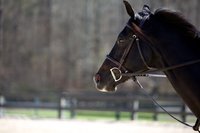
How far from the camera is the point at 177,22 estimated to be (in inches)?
160

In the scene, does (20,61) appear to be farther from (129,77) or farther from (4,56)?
(129,77)

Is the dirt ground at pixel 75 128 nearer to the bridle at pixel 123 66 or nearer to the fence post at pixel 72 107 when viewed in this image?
the fence post at pixel 72 107

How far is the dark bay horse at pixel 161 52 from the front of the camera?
13.1ft

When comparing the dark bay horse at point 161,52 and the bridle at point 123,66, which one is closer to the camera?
the dark bay horse at point 161,52

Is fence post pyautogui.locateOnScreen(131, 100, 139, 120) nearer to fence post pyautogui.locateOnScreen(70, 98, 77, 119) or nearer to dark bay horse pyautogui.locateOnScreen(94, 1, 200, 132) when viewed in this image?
fence post pyautogui.locateOnScreen(70, 98, 77, 119)

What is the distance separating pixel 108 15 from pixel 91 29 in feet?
6.08

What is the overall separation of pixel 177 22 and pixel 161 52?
0.30 meters

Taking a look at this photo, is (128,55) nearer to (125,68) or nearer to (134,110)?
(125,68)

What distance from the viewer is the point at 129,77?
438cm

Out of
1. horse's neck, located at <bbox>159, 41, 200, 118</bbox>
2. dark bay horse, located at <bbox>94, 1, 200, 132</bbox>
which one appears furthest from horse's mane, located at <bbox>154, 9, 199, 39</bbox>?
horse's neck, located at <bbox>159, 41, 200, 118</bbox>

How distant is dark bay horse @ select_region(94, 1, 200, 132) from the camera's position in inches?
158

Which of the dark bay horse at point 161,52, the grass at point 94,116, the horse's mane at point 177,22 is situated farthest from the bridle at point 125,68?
the grass at point 94,116

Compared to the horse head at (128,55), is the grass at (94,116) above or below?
below

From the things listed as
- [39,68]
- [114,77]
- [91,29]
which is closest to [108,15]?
[91,29]
